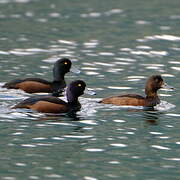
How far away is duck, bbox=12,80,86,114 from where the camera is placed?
1652 cm

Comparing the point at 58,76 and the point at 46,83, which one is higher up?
the point at 58,76

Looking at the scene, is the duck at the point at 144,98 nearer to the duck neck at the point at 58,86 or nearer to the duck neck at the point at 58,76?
the duck neck at the point at 58,86

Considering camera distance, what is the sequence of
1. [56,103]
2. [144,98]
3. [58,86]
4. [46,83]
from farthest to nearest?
[58,86] < [46,83] < [144,98] < [56,103]

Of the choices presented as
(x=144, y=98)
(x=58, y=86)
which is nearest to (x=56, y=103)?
(x=144, y=98)

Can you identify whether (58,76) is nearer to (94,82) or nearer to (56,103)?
(94,82)

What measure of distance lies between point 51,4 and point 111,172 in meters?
21.3

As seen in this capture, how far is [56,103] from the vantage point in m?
16.8

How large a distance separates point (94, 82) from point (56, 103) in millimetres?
3795

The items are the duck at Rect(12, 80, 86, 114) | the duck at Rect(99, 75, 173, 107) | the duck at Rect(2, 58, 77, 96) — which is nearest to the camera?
the duck at Rect(12, 80, 86, 114)

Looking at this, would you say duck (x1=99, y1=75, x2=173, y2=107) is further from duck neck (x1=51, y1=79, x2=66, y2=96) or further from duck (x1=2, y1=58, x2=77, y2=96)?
duck neck (x1=51, y1=79, x2=66, y2=96)

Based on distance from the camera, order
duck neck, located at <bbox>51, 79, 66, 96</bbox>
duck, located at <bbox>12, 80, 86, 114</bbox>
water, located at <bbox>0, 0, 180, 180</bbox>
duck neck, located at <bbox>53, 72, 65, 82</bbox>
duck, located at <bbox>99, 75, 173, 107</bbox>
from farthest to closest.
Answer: duck neck, located at <bbox>53, 72, 65, 82</bbox>, duck neck, located at <bbox>51, 79, 66, 96</bbox>, duck, located at <bbox>99, 75, 173, 107</bbox>, duck, located at <bbox>12, 80, 86, 114</bbox>, water, located at <bbox>0, 0, 180, 180</bbox>

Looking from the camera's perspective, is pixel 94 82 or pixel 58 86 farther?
pixel 94 82

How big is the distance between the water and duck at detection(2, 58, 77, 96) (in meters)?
0.29

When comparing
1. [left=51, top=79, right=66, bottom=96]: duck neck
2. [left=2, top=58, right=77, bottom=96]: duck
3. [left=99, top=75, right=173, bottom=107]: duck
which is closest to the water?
[left=99, top=75, right=173, bottom=107]: duck
